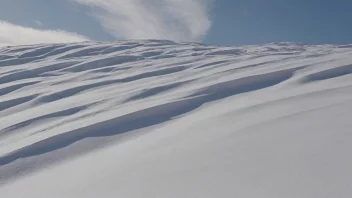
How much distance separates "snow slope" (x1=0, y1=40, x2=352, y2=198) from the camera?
61.8 inches

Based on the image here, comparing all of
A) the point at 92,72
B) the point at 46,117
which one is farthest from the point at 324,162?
the point at 92,72

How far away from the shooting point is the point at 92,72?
20.5ft

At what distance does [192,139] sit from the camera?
2.21 metres

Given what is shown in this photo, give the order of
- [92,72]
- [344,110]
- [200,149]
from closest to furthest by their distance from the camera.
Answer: [200,149]
[344,110]
[92,72]

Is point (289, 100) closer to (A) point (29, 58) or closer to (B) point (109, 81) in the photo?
(B) point (109, 81)

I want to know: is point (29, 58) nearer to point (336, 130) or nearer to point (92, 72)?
point (92, 72)

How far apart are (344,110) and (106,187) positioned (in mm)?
1527

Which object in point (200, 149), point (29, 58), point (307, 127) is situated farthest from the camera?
point (29, 58)

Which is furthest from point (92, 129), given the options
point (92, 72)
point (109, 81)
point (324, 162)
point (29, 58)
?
point (29, 58)

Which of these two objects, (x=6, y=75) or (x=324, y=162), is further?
(x=6, y=75)

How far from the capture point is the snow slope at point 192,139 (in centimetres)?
157

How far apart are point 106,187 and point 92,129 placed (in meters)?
0.98

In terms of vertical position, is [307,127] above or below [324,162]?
above

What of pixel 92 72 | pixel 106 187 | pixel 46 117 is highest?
pixel 92 72
